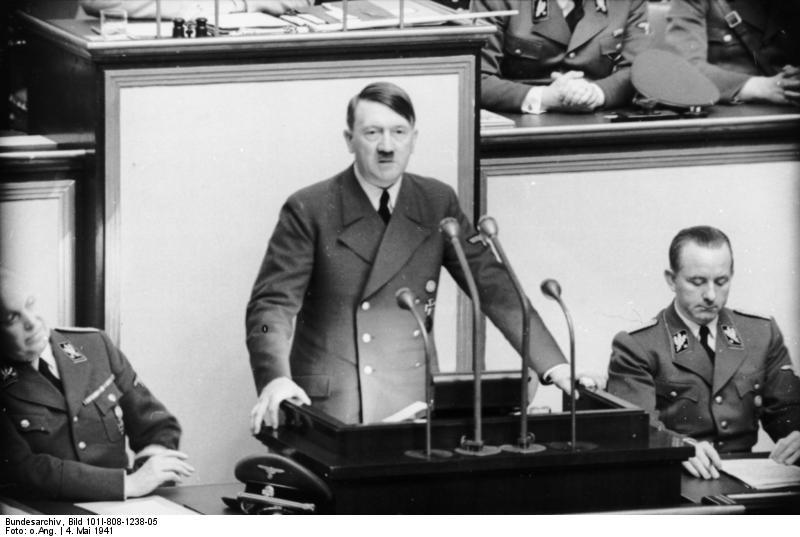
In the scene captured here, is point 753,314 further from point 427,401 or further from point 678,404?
point 427,401

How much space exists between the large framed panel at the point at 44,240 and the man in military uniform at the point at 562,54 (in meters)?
1.34

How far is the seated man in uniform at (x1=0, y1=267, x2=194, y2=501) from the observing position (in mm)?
5824

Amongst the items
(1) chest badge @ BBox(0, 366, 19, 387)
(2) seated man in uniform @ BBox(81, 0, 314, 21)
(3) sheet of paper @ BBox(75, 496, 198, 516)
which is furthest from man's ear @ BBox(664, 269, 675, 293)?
(1) chest badge @ BBox(0, 366, 19, 387)

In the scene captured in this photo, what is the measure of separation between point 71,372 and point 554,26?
1898mm

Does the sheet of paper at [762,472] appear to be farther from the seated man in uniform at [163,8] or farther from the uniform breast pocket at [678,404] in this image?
the seated man in uniform at [163,8]

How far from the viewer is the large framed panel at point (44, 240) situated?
6.03 meters

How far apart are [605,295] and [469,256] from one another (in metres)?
0.48

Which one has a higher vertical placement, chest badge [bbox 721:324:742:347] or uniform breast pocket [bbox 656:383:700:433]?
chest badge [bbox 721:324:742:347]

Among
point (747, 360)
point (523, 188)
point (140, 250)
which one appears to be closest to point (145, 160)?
point (140, 250)

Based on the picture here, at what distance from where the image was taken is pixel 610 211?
6.45m

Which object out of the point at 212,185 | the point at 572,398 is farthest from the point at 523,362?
the point at 212,185

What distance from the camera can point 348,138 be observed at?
6188mm

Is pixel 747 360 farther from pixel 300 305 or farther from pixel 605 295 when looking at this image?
pixel 300 305

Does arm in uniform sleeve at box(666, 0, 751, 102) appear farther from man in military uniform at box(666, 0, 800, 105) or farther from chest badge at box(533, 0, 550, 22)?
chest badge at box(533, 0, 550, 22)
